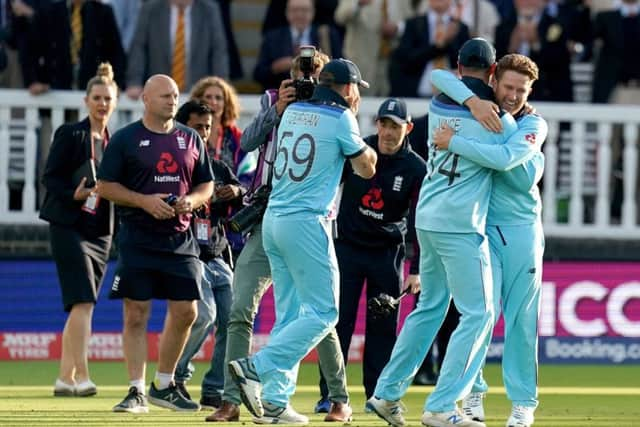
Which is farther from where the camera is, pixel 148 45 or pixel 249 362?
pixel 148 45

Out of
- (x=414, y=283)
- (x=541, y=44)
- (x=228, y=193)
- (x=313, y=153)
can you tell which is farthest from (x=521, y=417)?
(x=541, y=44)

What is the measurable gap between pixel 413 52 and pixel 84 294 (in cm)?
516

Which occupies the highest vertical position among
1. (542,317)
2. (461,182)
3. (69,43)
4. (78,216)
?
(69,43)

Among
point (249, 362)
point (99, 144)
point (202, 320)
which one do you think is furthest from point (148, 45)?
point (249, 362)

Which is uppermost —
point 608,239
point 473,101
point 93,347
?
point 473,101

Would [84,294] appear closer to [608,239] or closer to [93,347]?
[93,347]

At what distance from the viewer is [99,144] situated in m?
12.8

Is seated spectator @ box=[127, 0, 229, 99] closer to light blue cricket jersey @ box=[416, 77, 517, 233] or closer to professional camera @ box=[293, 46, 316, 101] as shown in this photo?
professional camera @ box=[293, 46, 316, 101]

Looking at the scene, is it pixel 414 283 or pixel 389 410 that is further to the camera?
pixel 414 283

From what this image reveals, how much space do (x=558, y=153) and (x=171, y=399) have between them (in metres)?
6.53

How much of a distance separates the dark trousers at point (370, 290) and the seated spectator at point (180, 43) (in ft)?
17.7

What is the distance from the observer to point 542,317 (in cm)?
1599

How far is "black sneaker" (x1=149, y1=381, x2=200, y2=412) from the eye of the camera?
11430 mm

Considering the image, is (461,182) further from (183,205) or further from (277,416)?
(183,205)
